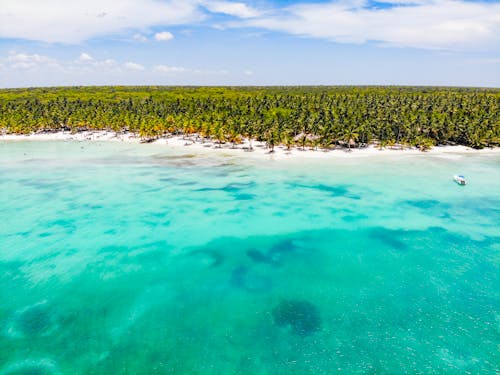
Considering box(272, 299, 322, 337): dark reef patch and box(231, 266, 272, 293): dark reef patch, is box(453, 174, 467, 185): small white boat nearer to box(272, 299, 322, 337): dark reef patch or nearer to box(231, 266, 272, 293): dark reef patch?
box(231, 266, 272, 293): dark reef patch

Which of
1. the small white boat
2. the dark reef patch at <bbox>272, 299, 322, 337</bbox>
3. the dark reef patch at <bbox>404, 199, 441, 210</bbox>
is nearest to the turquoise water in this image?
the dark reef patch at <bbox>272, 299, 322, 337</bbox>

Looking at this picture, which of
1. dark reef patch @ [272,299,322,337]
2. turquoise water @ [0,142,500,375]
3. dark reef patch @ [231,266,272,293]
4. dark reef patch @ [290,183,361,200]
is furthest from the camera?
dark reef patch @ [290,183,361,200]

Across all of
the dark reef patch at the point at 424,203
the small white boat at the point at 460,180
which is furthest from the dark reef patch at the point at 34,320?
the small white boat at the point at 460,180

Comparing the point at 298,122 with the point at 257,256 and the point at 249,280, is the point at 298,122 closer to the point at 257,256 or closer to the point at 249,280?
the point at 257,256

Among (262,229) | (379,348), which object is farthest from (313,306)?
(262,229)

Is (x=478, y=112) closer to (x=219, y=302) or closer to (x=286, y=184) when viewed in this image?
(x=286, y=184)

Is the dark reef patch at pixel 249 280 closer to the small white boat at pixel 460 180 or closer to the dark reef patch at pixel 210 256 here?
the dark reef patch at pixel 210 256
